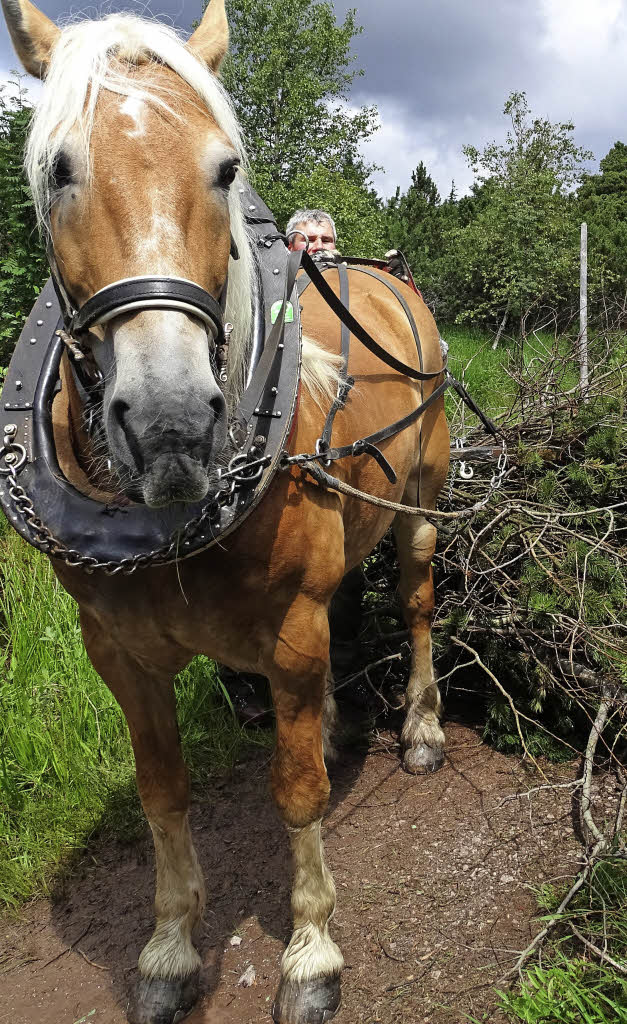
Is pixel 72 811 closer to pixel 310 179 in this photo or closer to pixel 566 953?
pixel 566 953

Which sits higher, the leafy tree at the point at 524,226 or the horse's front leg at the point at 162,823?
the leafy tree at the point at 524,226

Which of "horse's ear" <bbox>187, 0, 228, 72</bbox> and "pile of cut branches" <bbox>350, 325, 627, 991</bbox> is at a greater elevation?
"horse's ear" <bbox>187, 0, 228, 72</bbox>

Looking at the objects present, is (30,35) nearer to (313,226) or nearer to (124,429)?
(124,429)

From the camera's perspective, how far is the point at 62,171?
1284mm

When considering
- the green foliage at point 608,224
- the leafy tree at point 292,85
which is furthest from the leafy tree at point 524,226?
the leafy tree at point 292,85

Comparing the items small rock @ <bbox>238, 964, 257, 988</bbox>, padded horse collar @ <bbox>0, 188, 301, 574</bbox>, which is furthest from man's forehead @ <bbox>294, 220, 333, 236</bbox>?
small rock @ <bbox>238, 964, 257, 988</bbox>

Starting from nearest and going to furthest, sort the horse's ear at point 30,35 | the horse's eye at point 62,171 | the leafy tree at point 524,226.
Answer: the horse's eye at point 62,171 → the horse's ear at point 30,35 → the leafy tree at point 524,226

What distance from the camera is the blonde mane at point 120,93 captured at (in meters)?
1.30

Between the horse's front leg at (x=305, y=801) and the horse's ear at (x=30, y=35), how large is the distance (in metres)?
1.27

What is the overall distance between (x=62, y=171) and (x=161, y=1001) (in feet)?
6.63

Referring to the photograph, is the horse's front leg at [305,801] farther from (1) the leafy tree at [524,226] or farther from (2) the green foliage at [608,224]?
(1) the leafy tree at [524,226]

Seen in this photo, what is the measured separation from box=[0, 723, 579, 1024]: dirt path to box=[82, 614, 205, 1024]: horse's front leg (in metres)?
0.10

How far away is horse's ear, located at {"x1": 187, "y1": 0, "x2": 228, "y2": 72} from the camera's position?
164 centimetres

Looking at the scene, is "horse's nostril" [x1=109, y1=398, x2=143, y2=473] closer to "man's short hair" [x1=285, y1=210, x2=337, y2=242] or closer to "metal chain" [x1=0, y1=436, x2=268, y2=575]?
"metal chain" [x1=0, y1=436, x2=268, y2=575]
